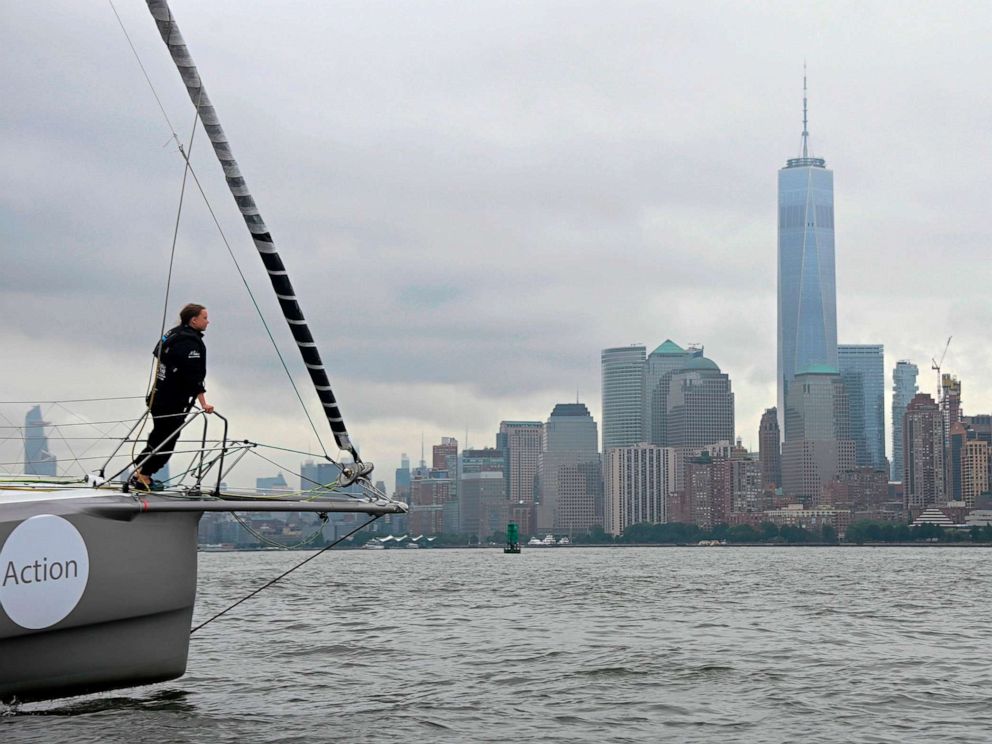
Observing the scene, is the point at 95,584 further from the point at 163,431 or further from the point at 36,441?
the point at 36,441

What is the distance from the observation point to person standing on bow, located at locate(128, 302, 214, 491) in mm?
10781

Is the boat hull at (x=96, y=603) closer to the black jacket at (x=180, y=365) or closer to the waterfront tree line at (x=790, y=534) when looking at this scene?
the black jacket at (x=180, y=365)

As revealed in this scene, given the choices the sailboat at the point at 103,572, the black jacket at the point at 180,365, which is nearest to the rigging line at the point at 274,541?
the sailboat at the point at 103,572

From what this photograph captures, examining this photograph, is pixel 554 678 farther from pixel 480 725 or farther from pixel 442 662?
pixel 480 725

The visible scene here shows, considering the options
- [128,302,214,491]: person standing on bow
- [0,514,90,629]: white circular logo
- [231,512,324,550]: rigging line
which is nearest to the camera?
[0,514,90,629]: white circular logo

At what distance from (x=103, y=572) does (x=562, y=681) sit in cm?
528

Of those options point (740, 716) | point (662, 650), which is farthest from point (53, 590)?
point (662, 650)

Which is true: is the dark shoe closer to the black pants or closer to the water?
the black pants

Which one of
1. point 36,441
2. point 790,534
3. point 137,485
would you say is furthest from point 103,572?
point 790,534

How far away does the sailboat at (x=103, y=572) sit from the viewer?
31.1 ft

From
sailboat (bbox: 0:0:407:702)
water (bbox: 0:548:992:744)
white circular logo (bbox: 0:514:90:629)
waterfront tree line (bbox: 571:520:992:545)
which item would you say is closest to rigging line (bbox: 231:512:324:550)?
sailboat (bbox: 0:0:407:702)

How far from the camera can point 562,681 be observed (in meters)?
13.3

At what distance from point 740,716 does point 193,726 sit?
15.0 ft

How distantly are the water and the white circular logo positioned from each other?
0.95 m
